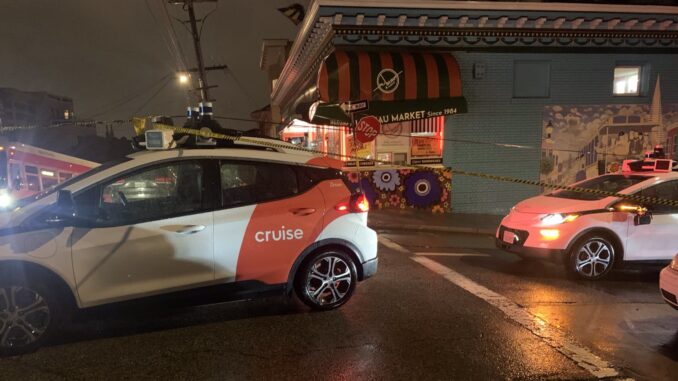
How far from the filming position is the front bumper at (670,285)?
459 cm

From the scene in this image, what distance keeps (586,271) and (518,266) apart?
1009mm

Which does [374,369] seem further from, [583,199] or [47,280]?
[583,199]

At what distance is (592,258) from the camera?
672 centimetres

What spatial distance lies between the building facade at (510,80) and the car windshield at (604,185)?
5643 mm

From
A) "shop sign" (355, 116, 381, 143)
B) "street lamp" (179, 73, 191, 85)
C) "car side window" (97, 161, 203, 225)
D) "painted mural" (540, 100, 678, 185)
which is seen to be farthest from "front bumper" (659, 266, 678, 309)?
"street lamp" (179, 73, 191, 85)

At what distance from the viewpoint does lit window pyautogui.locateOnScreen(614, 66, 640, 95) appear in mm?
14344

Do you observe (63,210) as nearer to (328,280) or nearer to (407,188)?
(328,280)

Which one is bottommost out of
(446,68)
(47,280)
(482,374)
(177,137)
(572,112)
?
(482,374)

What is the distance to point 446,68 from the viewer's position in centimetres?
1291

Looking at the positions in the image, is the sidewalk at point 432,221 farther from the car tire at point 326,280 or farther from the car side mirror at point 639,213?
the car tire at point 326,280

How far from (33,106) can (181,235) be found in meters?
79.2

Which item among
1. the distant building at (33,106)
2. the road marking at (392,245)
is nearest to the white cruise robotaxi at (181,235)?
the road marking at (392,245)

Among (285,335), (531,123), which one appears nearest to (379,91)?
(531,123)

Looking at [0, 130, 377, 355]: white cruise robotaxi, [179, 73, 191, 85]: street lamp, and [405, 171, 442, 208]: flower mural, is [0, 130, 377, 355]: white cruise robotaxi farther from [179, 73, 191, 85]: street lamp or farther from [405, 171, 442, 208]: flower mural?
[179, 73, 191, 85]: street lamp
